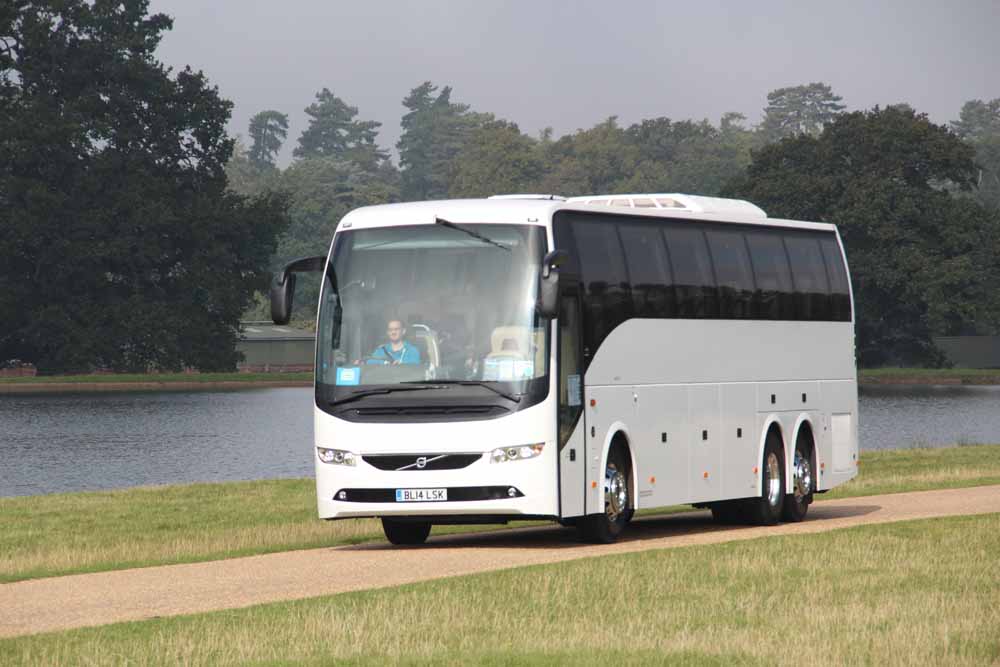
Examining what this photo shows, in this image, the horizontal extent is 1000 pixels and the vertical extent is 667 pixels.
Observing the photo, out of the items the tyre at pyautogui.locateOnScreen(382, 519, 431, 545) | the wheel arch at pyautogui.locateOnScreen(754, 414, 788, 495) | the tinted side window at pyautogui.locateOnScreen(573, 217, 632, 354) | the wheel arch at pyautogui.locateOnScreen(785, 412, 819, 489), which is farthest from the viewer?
the wheel arch at pyautogui.locateOnScreen(785, 412, 819, 489)

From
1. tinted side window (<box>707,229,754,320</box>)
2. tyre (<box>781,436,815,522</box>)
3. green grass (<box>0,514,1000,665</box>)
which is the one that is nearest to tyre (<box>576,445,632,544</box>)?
green grass (<box>0,514,1000,665</box>)

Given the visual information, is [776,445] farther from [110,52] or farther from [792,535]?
[110,52]

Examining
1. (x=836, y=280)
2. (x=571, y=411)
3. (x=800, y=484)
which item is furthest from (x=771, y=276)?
(x=571, y=411)

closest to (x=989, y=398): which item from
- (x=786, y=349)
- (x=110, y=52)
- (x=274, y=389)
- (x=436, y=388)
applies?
(x=274, y=389)

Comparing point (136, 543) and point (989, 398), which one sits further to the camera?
point (989, 398)

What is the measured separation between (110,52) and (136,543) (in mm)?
81118

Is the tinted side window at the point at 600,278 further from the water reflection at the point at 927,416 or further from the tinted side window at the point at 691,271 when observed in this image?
the water reflection at the point at 927,416

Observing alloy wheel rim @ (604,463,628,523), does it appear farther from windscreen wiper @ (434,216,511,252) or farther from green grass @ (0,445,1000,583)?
green grass @ (0,445,1000,583)

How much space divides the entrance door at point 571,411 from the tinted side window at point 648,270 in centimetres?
153

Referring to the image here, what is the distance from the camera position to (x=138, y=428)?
65312 millimetres

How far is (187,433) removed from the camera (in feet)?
206

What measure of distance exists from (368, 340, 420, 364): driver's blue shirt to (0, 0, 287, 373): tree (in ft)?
254

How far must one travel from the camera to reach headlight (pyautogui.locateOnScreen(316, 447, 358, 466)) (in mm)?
19844

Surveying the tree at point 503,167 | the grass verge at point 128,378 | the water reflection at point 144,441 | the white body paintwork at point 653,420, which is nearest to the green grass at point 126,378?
the grass verge at point 128,378
